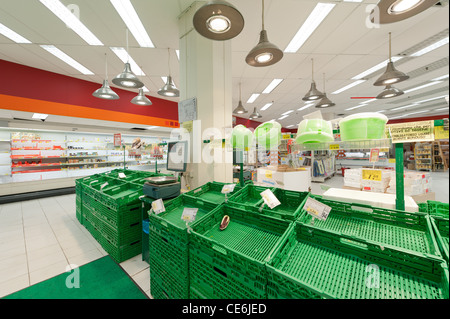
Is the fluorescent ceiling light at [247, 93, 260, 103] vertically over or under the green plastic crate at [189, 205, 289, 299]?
over

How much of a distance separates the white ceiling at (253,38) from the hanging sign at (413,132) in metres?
2.12

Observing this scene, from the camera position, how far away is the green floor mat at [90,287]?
1.77m

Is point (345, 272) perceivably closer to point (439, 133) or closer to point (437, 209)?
point (439, 133)

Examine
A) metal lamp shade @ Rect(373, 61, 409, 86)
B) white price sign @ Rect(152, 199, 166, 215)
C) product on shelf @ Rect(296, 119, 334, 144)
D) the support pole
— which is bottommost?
white price sign @ Rect(152, 199, 166, 215)

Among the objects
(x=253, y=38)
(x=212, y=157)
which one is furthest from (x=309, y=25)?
(x=212, y=157)

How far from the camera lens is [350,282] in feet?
2.67

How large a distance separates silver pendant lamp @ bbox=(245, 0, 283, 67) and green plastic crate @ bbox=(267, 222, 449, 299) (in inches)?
84.0

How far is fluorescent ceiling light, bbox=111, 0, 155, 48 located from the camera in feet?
9.90

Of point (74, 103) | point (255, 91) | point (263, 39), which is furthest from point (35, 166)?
point (255, 91)

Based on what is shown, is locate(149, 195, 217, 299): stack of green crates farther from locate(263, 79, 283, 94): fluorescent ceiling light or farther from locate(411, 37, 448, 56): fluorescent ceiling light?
locate(411, 37, 448, 56): fluorescent ceiling light

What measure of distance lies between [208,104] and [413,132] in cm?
239

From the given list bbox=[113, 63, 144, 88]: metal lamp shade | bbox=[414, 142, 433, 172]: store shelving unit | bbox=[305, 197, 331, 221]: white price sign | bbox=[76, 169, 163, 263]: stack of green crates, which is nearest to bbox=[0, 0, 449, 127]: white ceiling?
bbox=[113, 63, 144, 88]: metal lamp shade

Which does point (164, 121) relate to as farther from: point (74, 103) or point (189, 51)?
point (189, 51)

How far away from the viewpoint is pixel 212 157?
2.80m
